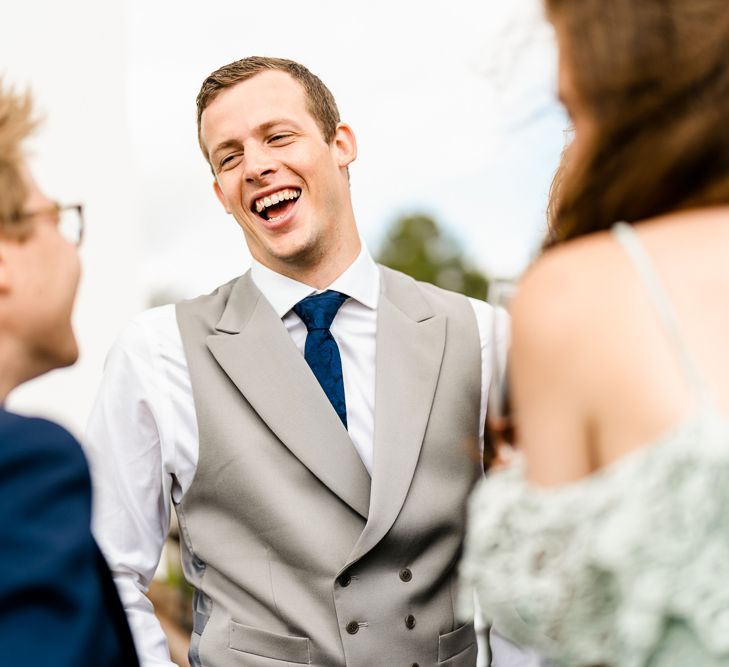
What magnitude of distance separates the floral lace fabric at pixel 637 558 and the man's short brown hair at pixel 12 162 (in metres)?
0.86

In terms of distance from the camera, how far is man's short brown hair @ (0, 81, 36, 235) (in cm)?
134

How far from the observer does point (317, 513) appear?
190cm

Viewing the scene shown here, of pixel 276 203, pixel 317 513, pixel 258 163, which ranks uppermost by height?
pixel 258 163

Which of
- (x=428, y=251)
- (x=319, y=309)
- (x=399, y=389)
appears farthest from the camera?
(x=428, y=251)

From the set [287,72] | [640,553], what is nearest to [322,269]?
[287,72]

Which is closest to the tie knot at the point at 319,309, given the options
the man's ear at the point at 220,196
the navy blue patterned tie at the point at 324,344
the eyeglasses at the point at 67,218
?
the navy blue patterned tie at the point at 324,344

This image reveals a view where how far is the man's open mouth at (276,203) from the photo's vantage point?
2316 mm

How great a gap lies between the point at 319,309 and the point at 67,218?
0.80 metres

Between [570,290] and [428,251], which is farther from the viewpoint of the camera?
[428,251]

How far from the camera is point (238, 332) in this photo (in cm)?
210

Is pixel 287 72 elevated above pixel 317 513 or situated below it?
above

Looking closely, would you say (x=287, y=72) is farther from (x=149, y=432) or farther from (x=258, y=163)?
(x=149, y=432)

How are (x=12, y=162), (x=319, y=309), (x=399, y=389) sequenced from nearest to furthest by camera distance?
(x=12, y=162), (x=399, y=389), (x=319, y=309)

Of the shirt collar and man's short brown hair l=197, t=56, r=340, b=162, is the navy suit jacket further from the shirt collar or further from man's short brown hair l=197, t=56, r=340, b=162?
man's short brown hair l=197, t=56, r=340, b=162
